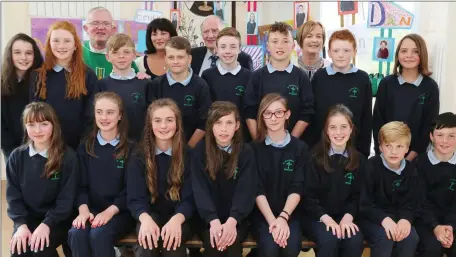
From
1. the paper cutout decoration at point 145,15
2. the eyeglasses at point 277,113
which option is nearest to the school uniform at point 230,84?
the eyeglasses at point 277,113

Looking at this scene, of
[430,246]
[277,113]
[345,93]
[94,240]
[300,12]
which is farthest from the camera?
[300,12]

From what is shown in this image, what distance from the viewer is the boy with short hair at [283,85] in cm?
273

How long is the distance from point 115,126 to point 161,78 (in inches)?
17.5

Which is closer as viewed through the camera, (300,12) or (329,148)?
(329,148)

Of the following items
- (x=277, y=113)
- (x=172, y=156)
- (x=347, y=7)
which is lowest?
(x=172, y=156)

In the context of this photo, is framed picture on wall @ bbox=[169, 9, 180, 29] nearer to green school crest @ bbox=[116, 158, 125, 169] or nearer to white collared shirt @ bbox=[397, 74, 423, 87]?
green school crest @ bbox=[116, 158, 125, 169]

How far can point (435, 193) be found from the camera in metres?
2.54

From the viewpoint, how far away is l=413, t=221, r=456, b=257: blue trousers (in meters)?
2.37

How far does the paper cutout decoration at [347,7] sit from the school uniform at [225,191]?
223 cm

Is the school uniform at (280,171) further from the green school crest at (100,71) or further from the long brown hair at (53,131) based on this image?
the green school crest at (100,71)

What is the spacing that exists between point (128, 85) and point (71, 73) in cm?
34

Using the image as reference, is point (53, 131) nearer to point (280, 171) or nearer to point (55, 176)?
point (55, 176)

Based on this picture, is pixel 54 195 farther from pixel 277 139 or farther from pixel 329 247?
pixel 329 247

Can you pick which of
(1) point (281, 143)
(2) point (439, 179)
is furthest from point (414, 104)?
(1) point (281, 143)
